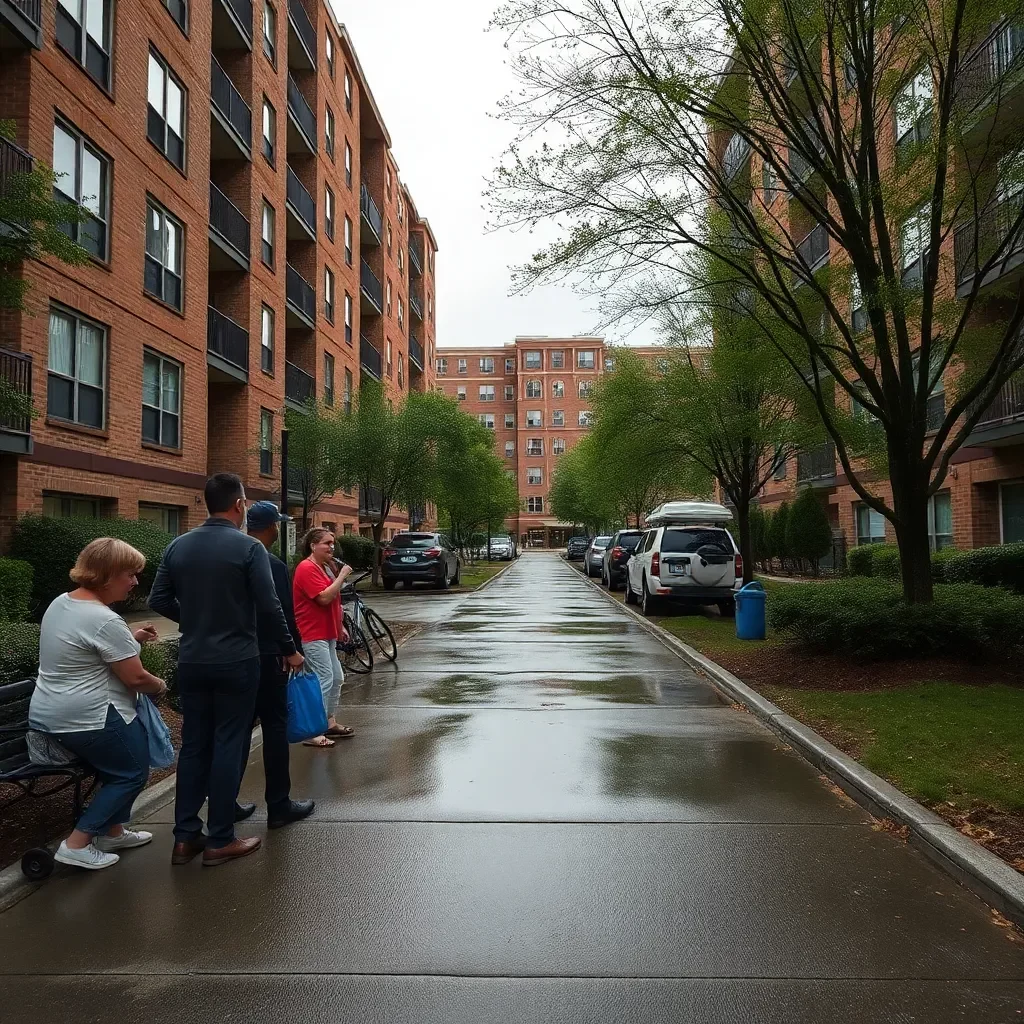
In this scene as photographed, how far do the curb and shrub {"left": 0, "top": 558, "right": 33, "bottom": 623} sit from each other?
9.18 metres

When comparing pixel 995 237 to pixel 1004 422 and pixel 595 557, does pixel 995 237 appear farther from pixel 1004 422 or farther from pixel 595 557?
pixel 595 557

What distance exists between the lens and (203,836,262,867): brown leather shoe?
4477 millimetres

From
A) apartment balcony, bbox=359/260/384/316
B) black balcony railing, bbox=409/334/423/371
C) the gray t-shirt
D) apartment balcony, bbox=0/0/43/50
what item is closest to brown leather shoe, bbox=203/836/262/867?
the gray t-shirt

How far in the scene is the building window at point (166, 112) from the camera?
18703mm

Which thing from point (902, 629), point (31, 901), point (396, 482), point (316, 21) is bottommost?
point (31, 901)

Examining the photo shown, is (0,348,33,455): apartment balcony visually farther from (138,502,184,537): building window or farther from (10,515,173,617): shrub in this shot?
(138,502,184,537): building window

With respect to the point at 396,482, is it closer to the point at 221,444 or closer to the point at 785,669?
the point at 221,444

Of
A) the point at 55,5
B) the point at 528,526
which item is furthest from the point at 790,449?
the point at 528,526

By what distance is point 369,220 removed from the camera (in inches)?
1586

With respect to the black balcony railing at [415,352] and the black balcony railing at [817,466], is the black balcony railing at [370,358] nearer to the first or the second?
the black balcony railing at [415,352]

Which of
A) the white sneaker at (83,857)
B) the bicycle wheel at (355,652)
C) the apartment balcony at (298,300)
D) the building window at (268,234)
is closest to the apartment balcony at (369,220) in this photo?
the apartment balcony at (298,300)

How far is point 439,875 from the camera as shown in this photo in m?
4.33

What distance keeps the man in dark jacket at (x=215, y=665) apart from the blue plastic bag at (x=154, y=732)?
0.16 metres

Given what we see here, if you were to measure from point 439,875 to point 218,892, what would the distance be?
1.02 metres
